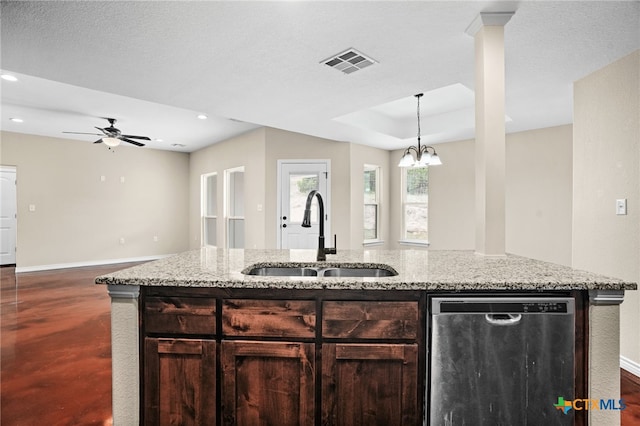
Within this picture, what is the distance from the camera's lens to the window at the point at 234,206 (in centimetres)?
696

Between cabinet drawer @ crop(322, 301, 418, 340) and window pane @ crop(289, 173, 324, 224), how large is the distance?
14.5ft

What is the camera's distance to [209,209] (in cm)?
816

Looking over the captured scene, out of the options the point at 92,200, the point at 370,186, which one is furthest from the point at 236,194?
the point at 92,200

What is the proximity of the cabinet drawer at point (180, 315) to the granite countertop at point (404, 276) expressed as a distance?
8 centimetres

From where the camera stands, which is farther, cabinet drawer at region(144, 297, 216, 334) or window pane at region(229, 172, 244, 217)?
window pane at region(229, 172, 244, 217)

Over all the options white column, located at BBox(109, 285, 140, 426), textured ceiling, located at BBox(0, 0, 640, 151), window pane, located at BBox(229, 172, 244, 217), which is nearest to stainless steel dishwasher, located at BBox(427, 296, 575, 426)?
white column, located at BBox(109, 285, 140, 426)

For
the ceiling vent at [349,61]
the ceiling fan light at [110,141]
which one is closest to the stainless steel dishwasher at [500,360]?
the ceiling vent at [349,61]

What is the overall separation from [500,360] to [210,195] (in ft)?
24.9

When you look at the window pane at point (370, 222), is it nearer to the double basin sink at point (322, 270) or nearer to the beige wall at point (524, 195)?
the beige wall at point (524, 195)

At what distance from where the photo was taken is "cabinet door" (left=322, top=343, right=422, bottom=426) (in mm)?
1384

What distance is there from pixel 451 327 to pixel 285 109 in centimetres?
316

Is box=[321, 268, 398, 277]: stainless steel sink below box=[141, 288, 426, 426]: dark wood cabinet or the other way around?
the other way around

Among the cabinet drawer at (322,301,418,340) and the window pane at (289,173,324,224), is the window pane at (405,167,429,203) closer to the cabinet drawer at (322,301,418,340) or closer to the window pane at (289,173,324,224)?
the window pane at (289,173,324,224)

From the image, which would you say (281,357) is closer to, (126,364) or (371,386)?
(371,386)
